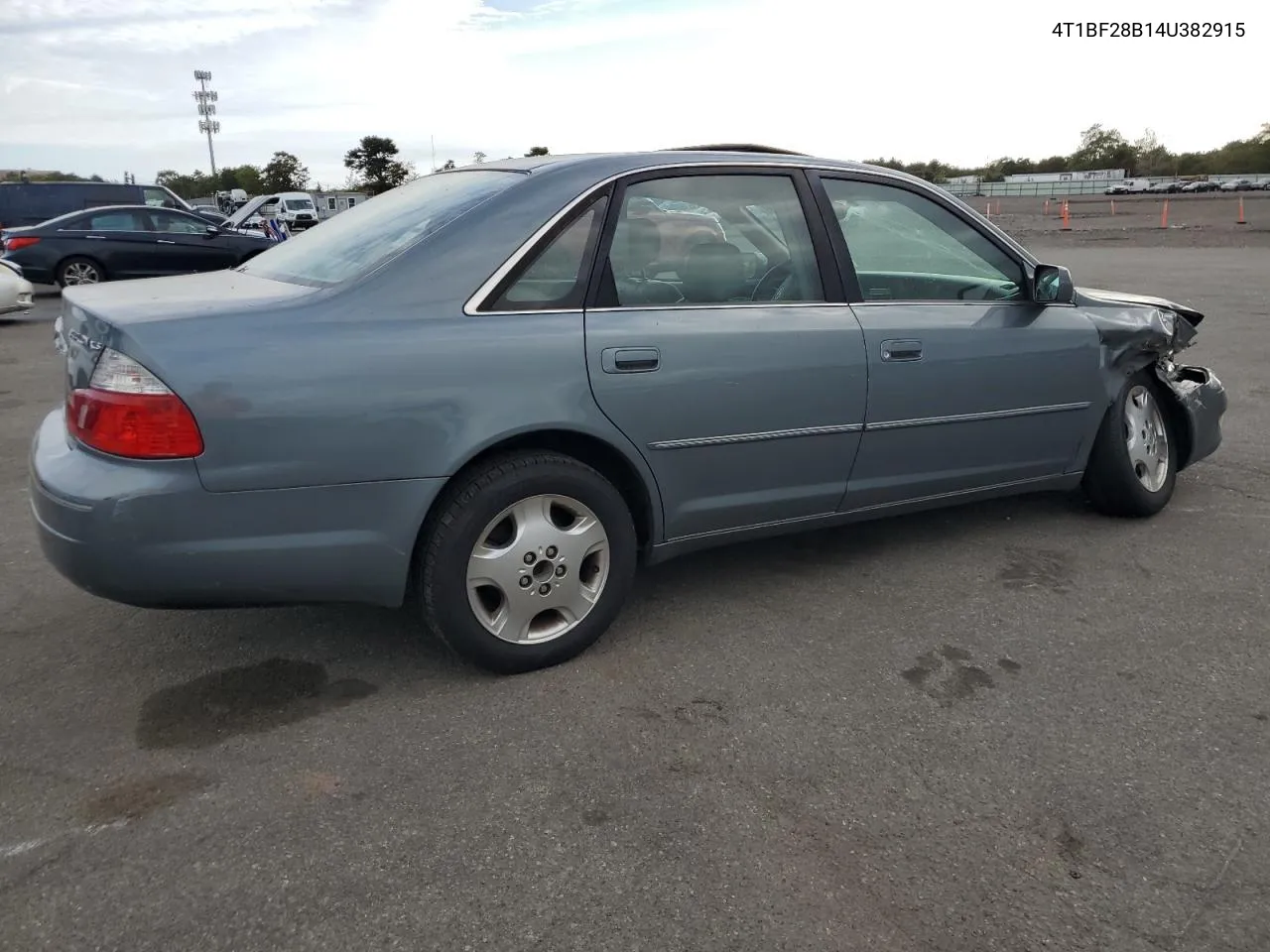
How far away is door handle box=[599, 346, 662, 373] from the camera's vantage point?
311 cm

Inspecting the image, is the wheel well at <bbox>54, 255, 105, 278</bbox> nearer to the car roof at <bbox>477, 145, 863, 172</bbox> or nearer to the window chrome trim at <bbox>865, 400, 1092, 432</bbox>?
the car roof at <bbox>477, 145, 863, 172</bbox>

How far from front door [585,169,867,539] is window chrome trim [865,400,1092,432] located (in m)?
0.14

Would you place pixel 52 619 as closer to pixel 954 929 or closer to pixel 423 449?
pixel 423 449

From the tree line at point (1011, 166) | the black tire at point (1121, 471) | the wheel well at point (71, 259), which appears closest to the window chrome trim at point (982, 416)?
the black tire at point (1121, 471)

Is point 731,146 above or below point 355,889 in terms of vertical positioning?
above

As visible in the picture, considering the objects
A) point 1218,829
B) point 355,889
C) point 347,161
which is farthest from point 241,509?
point 347,161

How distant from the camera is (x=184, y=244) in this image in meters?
14.5

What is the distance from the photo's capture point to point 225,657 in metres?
3.27

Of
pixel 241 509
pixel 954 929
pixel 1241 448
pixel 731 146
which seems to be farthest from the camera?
pixel 1241 448

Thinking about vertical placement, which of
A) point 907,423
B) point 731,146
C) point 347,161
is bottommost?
point 907,423

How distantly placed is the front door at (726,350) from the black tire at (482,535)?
22cm

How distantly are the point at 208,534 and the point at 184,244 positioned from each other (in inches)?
531

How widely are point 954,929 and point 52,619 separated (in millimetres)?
3109

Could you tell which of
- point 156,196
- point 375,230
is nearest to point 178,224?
point 156,196
